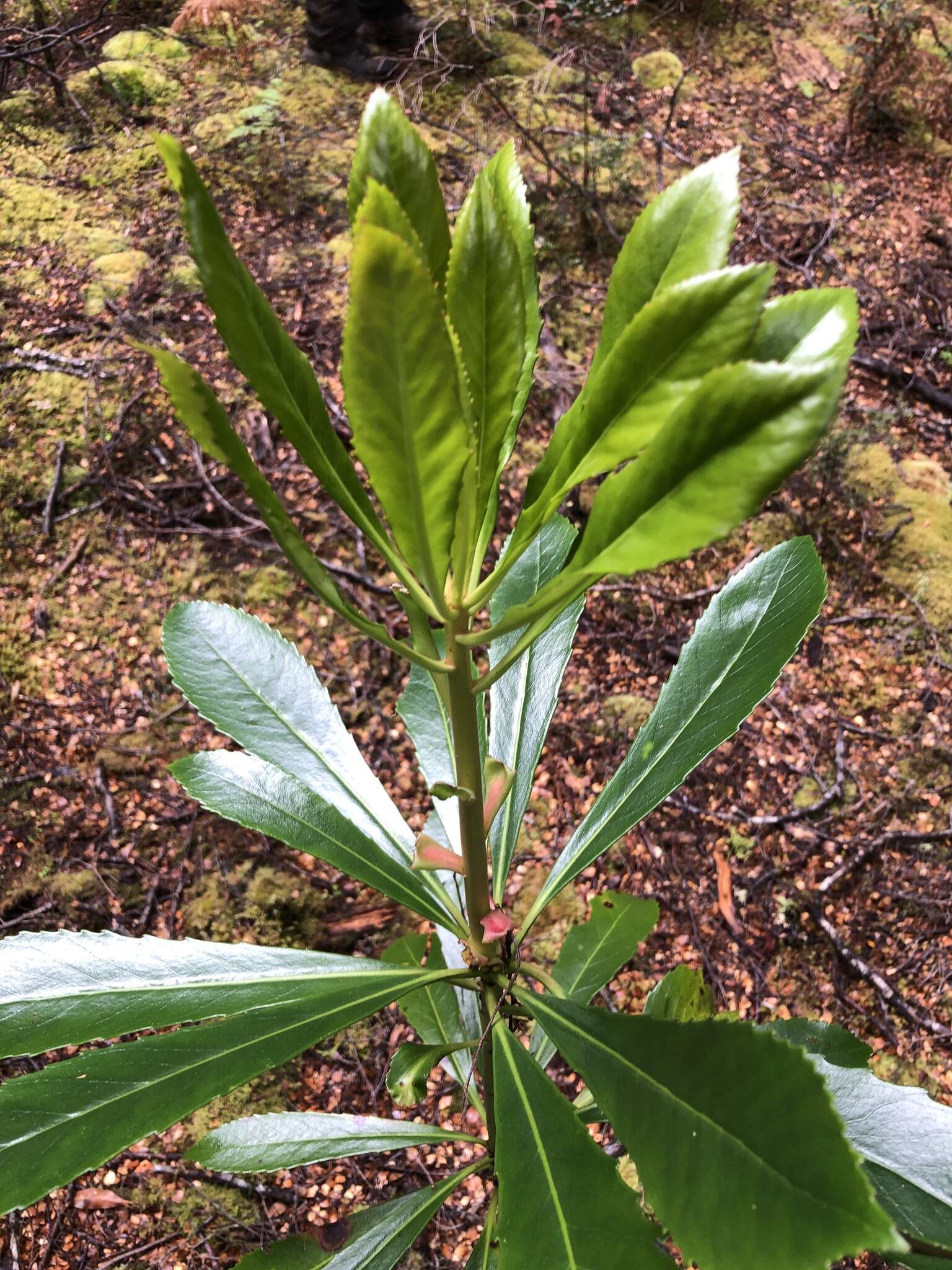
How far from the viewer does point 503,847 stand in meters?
1.12

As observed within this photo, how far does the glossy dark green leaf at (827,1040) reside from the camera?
1000mm

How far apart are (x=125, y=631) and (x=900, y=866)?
1.93m

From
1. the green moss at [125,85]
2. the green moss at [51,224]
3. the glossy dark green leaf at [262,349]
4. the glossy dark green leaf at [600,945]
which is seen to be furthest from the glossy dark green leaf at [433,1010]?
the green moss at [125,85]

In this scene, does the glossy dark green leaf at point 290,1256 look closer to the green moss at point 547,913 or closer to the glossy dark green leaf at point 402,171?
the green moss at point 547,913

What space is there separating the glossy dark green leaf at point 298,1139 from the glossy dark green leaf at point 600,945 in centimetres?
23

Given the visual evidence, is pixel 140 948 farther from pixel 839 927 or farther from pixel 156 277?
pixel 156 277

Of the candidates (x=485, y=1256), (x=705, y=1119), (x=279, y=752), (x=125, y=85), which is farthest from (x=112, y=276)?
(x=705, y=1119)

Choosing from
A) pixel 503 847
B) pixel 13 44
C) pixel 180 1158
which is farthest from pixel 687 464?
pixel 13 44

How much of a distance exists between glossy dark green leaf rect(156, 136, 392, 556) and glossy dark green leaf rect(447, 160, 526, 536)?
11 cm

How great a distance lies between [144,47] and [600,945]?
4.23m

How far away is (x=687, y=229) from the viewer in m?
0.60

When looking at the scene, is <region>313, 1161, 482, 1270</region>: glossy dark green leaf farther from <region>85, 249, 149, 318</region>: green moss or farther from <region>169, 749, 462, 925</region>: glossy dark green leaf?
<region>85, 249, 149, 318</region>: green moss

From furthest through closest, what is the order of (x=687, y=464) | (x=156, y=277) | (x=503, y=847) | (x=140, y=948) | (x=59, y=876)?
(x=156, y=277), (x=59, y=876), (x=503, y=847), (x=140, y=948), (x=687, y=464)

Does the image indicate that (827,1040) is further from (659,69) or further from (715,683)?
(659,69)
